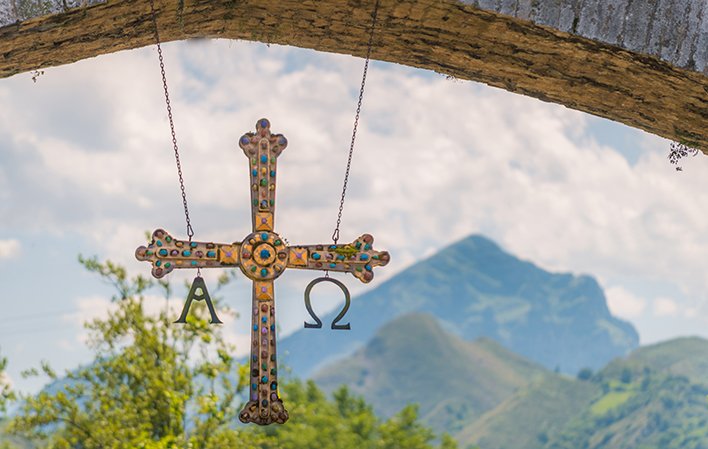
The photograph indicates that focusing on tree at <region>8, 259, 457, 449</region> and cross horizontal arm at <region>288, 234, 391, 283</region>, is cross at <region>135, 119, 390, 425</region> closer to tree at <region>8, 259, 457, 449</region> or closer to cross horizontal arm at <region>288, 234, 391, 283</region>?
cross horizontal arm at <region>288, 234, 391, 283</region>

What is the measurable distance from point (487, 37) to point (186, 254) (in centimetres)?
172

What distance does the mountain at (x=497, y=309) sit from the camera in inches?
7077

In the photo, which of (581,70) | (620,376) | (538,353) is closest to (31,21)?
(581,70)

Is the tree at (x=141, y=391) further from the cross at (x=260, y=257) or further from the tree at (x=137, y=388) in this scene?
the cross at (x=260, y=257)

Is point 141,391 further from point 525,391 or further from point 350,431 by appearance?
point 525,391

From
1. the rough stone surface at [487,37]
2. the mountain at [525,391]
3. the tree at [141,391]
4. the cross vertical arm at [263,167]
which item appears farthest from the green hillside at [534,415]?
the cross vertical arm at [263,167]

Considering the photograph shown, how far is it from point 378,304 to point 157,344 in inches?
6886

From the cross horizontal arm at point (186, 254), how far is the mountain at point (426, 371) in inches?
4208

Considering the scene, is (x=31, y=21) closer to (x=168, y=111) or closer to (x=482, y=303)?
(x=168, y=111)

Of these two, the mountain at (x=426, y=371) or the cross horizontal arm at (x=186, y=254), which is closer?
the cross horizontal arm at (x=186, y=254)

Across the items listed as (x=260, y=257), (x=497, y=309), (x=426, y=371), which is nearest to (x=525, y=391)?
(x=426, y=371)

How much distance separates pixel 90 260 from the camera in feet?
45.2

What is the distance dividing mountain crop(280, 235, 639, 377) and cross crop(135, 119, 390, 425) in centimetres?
17132

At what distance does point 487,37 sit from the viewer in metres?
5.33
